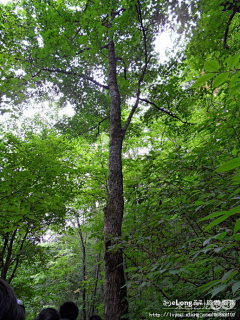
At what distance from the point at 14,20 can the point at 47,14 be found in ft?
3.57

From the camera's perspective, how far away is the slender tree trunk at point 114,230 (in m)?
3.30

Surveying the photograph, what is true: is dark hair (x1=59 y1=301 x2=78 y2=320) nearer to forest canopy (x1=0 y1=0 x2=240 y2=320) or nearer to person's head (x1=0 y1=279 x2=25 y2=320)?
forest canopy (x1=0 y1=0 x2=240 y2=320)

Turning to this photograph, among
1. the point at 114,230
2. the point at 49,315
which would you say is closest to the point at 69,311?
the point at 49,315

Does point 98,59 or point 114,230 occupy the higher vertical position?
point 98,59

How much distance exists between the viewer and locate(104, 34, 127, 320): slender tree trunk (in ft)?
10.8

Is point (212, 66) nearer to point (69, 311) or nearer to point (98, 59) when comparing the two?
point (69, 311)

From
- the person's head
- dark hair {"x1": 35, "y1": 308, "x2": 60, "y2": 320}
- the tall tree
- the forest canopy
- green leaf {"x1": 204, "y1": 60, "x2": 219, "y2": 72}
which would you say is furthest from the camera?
the tall tree

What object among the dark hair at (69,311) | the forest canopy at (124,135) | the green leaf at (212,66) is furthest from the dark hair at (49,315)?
the green leaf at (212,66)

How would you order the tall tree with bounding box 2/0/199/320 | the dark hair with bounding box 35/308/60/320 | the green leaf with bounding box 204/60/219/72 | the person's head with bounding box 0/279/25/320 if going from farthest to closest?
the tall tree with bounding box 2/0/199/320, the dark hair with bounding box 35/308/60/320, the person's head with bounding box 0/279/25/320, the green leaf with bounding box 204/60/219/72

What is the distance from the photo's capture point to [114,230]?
Result: 3.87 meters

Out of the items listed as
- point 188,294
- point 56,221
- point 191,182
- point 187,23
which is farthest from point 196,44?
point 56,221

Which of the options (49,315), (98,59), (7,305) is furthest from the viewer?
(98,59)

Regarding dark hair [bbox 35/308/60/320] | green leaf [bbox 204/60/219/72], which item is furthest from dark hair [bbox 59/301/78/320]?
green leaf [bbox 204/60/219/72]

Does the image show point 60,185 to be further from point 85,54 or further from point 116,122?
point 85,54
